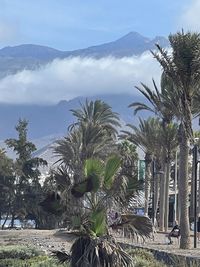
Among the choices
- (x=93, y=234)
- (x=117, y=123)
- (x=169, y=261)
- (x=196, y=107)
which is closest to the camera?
(x=93, y=234)

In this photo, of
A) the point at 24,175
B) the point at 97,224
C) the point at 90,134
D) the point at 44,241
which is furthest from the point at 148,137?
the point at 97,224

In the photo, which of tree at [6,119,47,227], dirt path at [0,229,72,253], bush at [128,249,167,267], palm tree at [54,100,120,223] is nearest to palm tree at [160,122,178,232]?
palm tree at [54,100,120,223]

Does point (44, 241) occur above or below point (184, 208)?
below

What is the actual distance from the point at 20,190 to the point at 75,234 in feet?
216

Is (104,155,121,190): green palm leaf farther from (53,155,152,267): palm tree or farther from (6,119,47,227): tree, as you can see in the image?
(6,119,47,227): tree

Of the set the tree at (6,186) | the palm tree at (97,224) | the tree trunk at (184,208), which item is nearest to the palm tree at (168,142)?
the tree trunk at (184,208)

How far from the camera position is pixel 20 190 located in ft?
263

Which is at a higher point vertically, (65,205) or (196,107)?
(196,107)

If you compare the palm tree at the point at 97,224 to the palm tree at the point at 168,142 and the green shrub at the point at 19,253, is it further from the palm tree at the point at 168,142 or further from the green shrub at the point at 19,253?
the palm tree at the point at 168,142

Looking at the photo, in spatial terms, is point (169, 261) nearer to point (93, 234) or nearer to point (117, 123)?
point (93, 234)

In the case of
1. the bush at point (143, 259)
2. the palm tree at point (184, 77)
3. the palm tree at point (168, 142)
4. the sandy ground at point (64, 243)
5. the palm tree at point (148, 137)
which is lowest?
the bush at point (143, 259)

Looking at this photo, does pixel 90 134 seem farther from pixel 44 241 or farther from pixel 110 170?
pixel 110 170

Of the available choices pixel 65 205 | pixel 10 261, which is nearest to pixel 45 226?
pixel 10 261

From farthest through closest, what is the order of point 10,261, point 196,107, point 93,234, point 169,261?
point 196,107 < point 10,261 < point 169,261 < point 93,234
